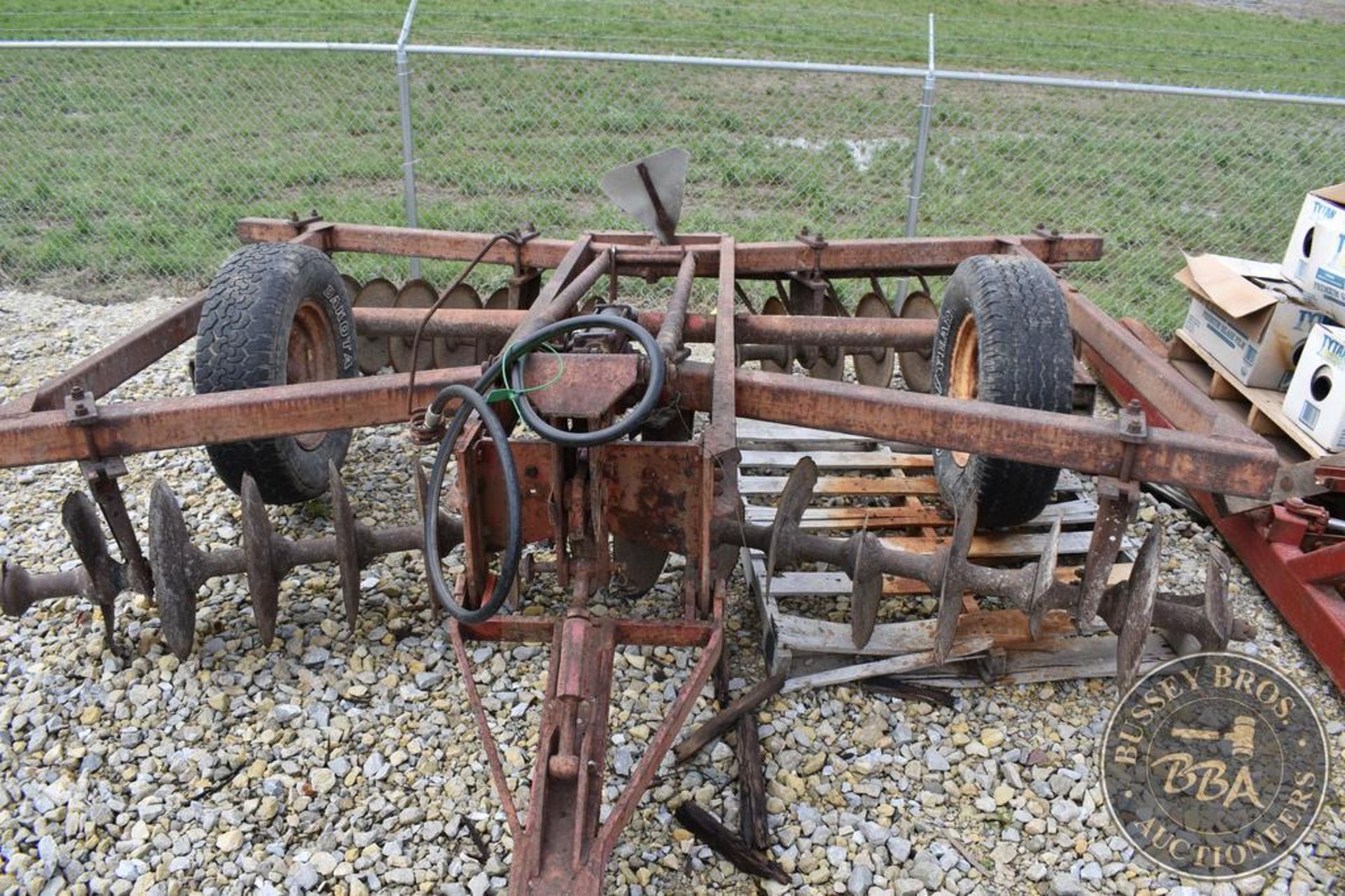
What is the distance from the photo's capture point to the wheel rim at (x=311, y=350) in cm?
424

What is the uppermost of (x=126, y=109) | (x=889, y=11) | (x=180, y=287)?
(x=889, y=11)

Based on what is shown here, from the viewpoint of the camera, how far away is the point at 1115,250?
8.11m

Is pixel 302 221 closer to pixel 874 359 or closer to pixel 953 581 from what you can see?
pixel 874 359

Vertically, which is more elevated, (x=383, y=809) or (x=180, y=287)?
(x=180, y=287)

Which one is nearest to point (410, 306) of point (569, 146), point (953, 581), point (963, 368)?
point (963, 368)

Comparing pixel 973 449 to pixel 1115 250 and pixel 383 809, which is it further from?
pixel 1115 250

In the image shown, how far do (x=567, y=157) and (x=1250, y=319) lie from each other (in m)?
6.26

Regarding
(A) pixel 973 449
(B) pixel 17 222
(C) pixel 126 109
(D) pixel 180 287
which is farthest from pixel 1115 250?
(C) pixel 126 109

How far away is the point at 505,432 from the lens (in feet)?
8.56

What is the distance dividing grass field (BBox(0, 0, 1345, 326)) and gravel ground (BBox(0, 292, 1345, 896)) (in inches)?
175

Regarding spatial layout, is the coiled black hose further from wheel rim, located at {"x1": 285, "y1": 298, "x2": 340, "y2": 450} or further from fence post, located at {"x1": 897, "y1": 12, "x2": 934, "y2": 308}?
fence post, located at {"x1": 897, "y1": 12, "x2": 934, "y2": 308}

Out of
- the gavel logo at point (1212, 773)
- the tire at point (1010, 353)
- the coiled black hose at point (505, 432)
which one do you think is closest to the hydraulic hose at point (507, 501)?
the coiled black hose at point (505, 432)

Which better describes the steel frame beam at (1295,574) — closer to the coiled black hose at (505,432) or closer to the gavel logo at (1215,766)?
the gavel logo at (1215,766)

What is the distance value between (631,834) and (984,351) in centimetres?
206
